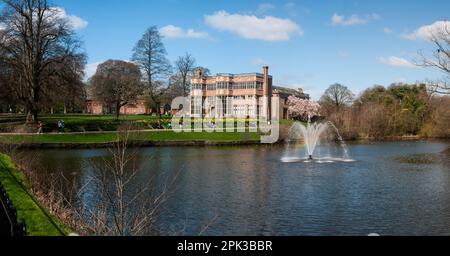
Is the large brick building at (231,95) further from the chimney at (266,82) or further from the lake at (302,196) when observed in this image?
the lake at (302,196)

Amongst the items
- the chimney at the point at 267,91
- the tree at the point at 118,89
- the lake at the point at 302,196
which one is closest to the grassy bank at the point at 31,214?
the lake at the point at 302,196

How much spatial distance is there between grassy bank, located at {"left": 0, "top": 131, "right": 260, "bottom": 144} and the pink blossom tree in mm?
43607

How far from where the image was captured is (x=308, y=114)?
100m

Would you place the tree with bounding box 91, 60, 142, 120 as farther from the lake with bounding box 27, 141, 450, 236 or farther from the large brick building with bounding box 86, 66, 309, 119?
the lake with bounding box 27, 141, 450, 236

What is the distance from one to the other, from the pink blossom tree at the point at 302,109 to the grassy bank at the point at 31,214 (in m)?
86.1

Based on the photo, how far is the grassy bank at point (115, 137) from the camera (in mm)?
41594

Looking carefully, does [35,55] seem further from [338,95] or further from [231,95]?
[338,95]

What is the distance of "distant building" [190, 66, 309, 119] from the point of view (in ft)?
296

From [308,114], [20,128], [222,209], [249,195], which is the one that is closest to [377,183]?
[249,195]

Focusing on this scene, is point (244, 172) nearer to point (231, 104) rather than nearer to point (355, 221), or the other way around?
point (355, 221)

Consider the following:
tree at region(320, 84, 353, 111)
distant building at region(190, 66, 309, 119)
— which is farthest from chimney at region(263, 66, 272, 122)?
tree at region(320, 84, 353, 111)
